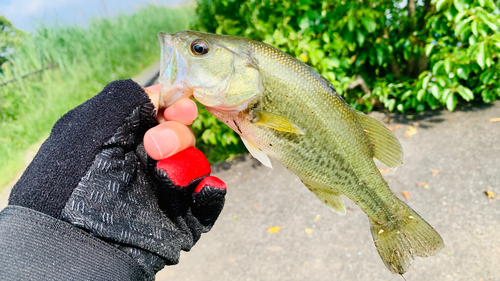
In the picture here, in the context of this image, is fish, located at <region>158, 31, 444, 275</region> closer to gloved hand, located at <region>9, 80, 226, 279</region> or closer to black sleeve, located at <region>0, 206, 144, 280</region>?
gloved hand, located at <region>9, 80, 226, 279</region>

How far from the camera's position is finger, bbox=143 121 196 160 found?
5.13 feet

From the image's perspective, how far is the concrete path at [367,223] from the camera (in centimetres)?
295

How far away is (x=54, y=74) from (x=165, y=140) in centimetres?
775

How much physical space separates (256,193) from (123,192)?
2788mm

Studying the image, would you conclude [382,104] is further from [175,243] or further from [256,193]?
[175,243]

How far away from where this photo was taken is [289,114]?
156 cm

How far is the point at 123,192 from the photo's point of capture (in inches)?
65.0

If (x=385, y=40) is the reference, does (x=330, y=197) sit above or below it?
below

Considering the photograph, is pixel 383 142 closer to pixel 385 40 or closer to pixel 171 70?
pixel 171 70

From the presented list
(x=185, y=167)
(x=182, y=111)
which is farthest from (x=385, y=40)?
(x=185, y=167)

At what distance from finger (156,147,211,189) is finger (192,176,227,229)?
0.19 ft

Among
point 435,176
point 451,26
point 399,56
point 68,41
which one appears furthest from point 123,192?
point 68,41

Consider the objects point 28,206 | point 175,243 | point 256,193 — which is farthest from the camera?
point 256,193

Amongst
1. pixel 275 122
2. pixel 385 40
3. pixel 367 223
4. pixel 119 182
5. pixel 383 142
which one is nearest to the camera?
pixel 275 122
